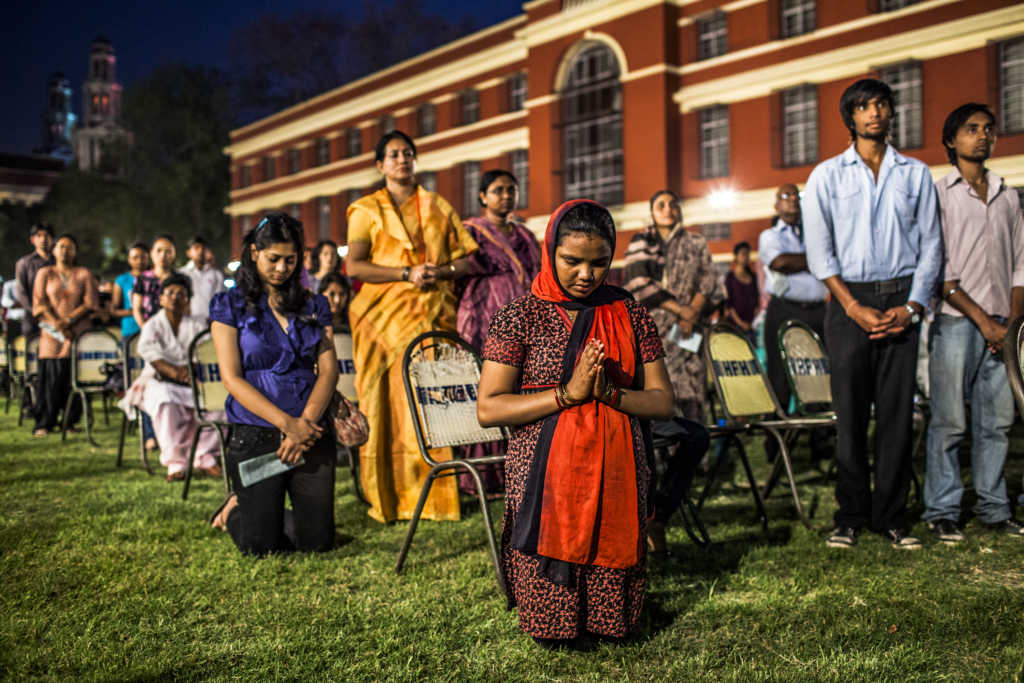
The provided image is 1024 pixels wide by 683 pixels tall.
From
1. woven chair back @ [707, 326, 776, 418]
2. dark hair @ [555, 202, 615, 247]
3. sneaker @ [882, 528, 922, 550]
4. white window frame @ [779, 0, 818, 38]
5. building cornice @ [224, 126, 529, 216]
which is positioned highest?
white window frame @ [779, 0, 818, 38]

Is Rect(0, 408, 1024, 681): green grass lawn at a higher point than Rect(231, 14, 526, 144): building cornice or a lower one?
lower

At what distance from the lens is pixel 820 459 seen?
21.6ft

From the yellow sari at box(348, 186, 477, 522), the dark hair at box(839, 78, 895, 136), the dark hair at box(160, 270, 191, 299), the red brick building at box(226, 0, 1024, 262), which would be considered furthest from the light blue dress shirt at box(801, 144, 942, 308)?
the red brick building at box(226, 0, 1024, 262)

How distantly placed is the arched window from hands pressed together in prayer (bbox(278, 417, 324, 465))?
20963 millimetres

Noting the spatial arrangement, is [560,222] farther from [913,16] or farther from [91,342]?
[913,16]

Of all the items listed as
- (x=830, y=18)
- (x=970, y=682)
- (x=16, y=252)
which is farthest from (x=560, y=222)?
(x=16, y=252)

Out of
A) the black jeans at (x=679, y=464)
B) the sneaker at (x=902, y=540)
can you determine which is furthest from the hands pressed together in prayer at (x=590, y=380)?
the sneaker at (x=902, y=540)

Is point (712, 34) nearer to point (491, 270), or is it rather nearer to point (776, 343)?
point (776, 343)

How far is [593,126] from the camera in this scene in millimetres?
25172

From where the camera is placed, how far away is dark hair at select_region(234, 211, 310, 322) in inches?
159

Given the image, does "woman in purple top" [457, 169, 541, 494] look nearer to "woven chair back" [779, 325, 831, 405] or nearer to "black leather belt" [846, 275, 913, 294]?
"woven chair back" [779, 325, 831, 405]

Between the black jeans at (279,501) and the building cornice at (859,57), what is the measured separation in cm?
1881

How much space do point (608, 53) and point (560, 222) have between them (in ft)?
76.1

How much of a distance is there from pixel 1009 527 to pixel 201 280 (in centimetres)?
653
